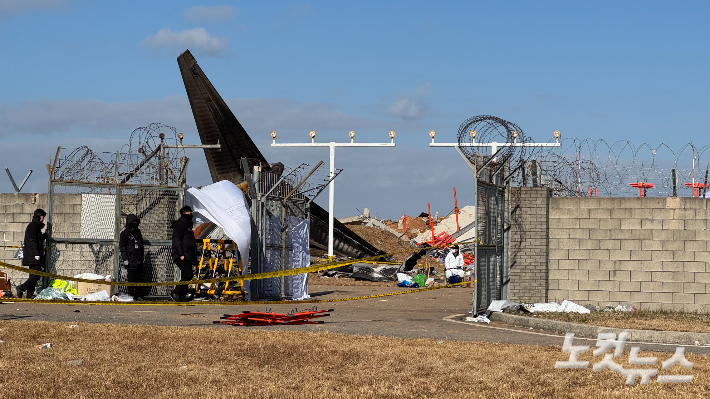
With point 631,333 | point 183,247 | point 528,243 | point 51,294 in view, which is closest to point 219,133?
point 183,247

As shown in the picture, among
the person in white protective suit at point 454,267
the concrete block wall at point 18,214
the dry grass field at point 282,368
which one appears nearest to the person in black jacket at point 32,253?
the concrete block wall at point 18,214

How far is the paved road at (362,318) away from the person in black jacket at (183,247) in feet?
4.23

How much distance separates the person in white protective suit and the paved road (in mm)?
7174

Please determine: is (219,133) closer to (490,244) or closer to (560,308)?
(490,244)

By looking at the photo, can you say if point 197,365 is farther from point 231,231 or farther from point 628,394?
point 231,231

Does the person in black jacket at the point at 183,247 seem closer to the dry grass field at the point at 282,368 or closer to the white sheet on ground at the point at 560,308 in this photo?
the dry grass field at the point at 282,368

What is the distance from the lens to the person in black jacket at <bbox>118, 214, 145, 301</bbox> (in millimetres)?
16219

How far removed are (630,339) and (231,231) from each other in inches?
340

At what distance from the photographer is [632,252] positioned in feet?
50.5

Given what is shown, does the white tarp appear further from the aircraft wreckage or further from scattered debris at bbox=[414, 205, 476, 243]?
scattered debris at bbox=[414, 205, 476, 243]

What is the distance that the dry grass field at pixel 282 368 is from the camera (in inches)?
265

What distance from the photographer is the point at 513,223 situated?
15.7m

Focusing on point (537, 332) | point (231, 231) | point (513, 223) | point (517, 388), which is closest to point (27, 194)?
point (231, 231)

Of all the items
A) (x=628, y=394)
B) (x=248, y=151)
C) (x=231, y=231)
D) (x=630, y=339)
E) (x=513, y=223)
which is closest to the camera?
(x=628, y=394)
